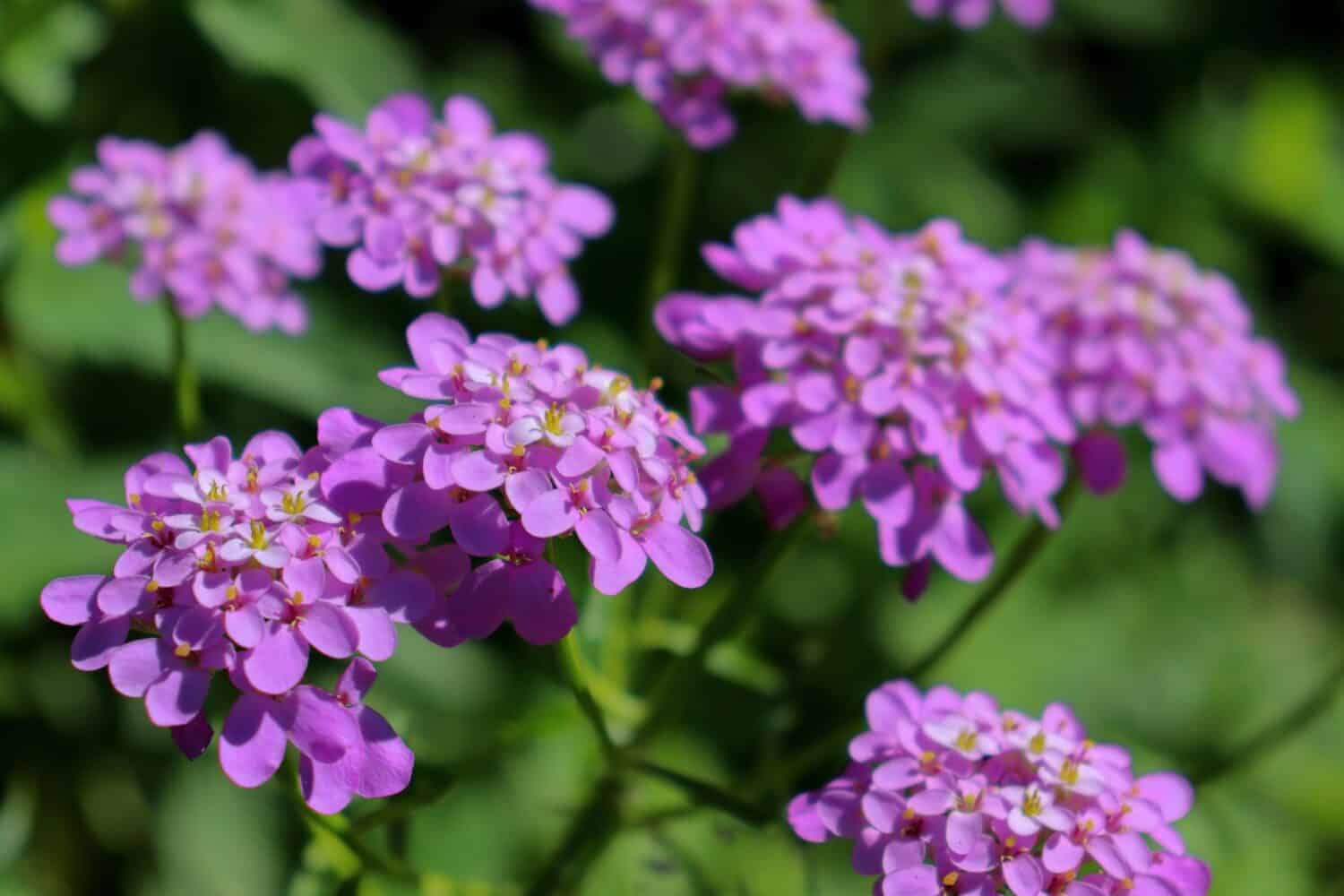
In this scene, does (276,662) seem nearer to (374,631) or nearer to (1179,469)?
(374,631)

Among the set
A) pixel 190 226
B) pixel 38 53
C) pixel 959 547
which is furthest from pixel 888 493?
pixel 38 53

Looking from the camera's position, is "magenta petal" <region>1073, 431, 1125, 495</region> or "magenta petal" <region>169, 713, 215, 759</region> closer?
"magenta petal" <region>169, 713, 215, 759</region>

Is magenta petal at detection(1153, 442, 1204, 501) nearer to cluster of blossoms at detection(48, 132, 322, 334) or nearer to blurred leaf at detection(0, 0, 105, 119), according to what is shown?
cluster of blossoms at detection(48, 132, 322, 334)

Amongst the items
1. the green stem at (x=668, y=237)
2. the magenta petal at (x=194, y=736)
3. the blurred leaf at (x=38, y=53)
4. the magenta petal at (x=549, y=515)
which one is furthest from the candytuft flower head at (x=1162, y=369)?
the blurred leaf at (x=38, y=53)

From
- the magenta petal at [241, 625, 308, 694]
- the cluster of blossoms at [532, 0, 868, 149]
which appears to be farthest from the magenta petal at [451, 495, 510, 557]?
the cluster of blossoms at [532, 0, 868, 149]

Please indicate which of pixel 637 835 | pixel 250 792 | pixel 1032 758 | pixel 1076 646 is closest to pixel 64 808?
pixel 250 792
